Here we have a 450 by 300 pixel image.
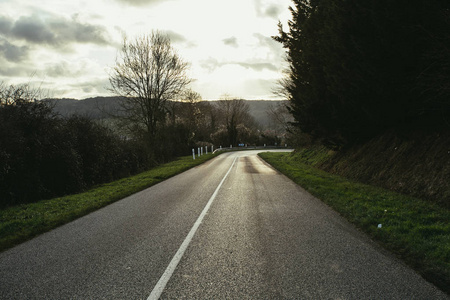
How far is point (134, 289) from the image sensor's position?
330 cm

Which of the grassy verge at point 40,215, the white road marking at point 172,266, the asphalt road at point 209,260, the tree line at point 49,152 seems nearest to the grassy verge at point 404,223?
the asphalt road at point 209,260

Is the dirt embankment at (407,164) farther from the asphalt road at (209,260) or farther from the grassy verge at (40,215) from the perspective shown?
the grassy verge at (40,215)

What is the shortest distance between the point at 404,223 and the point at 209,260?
411 cm

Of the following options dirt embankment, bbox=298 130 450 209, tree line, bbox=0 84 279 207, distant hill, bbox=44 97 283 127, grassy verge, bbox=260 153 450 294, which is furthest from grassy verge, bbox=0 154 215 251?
dirt embankment, bbox=298 130 450 209

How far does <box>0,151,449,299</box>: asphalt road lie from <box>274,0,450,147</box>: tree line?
503cm

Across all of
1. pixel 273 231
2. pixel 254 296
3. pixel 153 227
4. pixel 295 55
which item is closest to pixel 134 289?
pixel 254 296

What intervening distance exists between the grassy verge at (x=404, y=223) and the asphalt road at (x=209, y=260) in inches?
10.3

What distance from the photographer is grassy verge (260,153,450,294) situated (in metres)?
3.88

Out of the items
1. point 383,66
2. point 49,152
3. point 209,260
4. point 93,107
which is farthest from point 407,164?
point 93,107

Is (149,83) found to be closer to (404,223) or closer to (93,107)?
(93,107)

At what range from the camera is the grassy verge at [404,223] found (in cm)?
388

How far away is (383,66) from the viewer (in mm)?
8742

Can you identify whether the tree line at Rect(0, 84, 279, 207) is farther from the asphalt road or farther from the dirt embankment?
the dirt embankment

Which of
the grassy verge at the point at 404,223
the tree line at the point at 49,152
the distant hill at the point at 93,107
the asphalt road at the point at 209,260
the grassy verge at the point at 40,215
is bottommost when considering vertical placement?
the grassy verge at the point at 404,223
